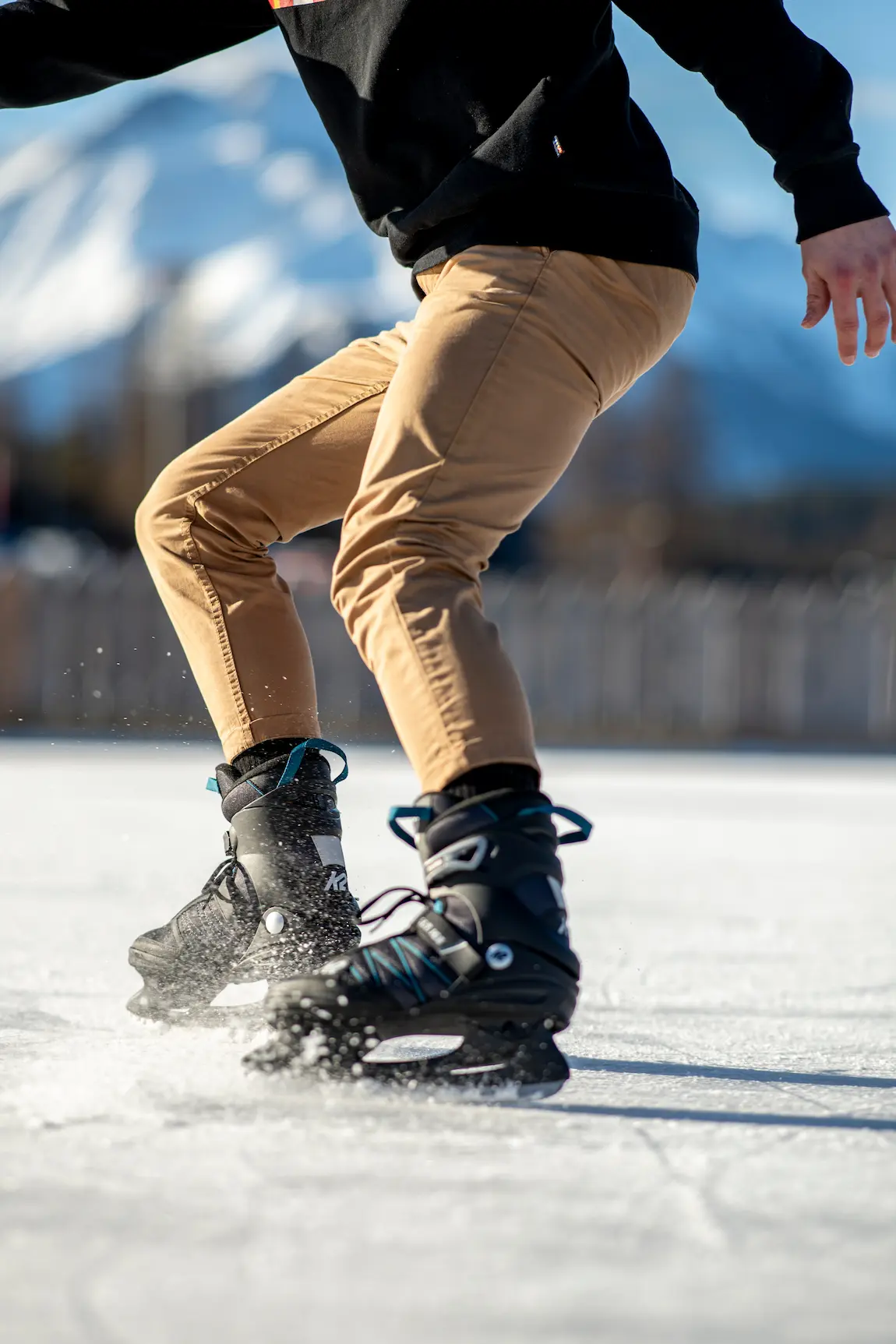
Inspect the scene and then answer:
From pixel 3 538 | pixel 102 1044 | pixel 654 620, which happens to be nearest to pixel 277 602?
pixel 102 1044

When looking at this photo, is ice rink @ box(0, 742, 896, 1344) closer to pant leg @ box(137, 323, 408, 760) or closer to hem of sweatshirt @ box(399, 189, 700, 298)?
pant leg @ box(137, 323, 408, 760)

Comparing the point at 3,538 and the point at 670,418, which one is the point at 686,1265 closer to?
the point at 3,538

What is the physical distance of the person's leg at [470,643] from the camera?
113cm

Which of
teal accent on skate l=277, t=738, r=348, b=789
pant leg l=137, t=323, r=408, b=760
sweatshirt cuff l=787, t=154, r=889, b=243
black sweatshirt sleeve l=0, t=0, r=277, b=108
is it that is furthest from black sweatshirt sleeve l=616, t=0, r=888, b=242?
teal accent on skate l=277, t=738, r=348, b=789

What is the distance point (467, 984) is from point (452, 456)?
1.43 feet

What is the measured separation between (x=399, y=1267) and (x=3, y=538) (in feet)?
85.0

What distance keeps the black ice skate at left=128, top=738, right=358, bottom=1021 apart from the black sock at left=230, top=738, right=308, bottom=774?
11 mm

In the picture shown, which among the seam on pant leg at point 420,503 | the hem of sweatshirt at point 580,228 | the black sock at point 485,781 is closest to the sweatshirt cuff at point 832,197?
Result: the hem of sweatshirt at point 580,228

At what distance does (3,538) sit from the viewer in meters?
25.3

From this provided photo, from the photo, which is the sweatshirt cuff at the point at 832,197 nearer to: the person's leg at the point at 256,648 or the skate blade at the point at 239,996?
the person's leg at the point at 256,648

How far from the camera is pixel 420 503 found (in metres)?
1.21

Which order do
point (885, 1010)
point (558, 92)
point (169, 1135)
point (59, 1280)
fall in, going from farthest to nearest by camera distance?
point (885, 1010), point (558, 92), point (169, 1135), point (59, 1280)

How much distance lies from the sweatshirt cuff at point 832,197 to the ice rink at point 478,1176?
750 mm

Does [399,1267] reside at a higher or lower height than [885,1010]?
higher
